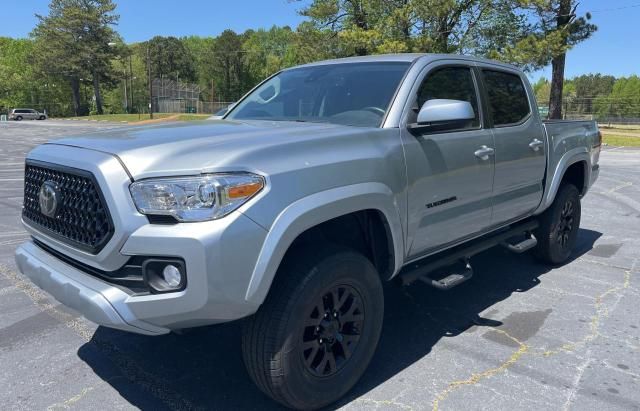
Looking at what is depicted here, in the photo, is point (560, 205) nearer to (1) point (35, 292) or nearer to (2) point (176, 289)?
(2) point (176, 289)

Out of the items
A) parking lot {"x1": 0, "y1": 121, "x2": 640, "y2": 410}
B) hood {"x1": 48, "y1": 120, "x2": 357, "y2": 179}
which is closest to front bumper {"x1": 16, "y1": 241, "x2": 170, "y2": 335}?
hood {"x1": 48, "y1": 120, "x2": 357, "y2": 179}

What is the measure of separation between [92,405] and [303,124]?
204cm

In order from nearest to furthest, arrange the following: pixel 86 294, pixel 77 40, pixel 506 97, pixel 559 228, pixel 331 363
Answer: pixel 86 294
pixel 331 363
pixel 506 97
pixel 559 228
pixel 77 40

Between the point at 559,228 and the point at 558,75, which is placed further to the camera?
the point at 558,75

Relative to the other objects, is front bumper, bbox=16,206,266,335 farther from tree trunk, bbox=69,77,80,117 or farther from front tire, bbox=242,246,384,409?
tree trunk, bbox=69,77,80,117

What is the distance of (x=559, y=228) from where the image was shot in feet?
17.5

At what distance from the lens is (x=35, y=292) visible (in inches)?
178

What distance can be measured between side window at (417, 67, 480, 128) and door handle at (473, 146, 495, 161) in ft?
0.62

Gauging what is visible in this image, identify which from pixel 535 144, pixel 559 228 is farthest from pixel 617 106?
pixel 535 144

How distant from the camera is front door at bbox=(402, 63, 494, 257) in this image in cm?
325

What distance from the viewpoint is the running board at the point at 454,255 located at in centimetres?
348

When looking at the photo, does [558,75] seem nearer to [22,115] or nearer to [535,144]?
[535,144]

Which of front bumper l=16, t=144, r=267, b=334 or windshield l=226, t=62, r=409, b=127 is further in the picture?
windshield l=226, t=62, r=409, b=127

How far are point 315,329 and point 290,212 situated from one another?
2.29ft
